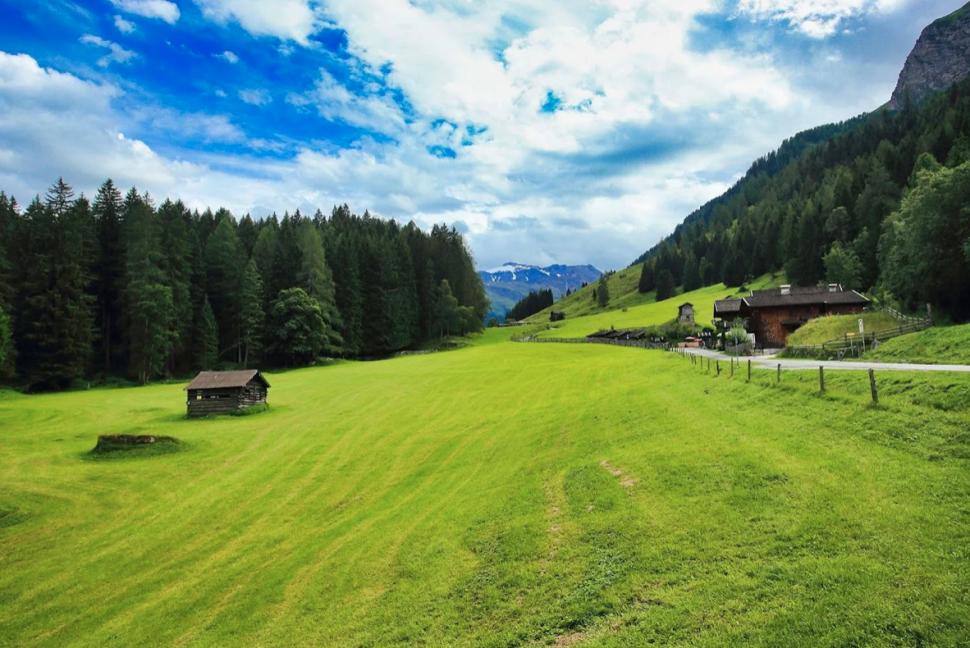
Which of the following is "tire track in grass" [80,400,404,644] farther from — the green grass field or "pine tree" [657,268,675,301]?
"pine tree" [657,268,675,301]

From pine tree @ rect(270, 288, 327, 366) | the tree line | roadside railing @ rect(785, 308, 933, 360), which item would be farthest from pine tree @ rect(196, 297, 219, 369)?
the tree line

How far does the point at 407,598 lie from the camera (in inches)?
554

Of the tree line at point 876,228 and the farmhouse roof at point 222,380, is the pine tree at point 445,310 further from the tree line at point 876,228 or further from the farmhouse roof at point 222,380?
the tree line at point 876,228

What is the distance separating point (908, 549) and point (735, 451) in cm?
769

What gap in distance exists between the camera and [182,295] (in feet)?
243

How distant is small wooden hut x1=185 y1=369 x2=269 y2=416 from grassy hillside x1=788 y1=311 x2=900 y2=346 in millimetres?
49464

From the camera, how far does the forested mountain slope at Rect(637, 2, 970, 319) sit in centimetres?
5066

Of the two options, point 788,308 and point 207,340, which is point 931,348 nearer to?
point 788,308

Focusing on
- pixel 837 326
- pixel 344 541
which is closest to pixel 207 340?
pixel 344 541

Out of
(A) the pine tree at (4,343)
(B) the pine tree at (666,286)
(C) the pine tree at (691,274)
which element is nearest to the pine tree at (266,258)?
(A) the pine tree at (4,343)

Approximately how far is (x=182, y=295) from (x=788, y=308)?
78682 mm

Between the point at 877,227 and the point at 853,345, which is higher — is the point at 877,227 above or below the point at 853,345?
above

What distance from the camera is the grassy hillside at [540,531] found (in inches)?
416

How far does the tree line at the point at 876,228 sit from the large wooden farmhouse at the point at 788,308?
549cm
